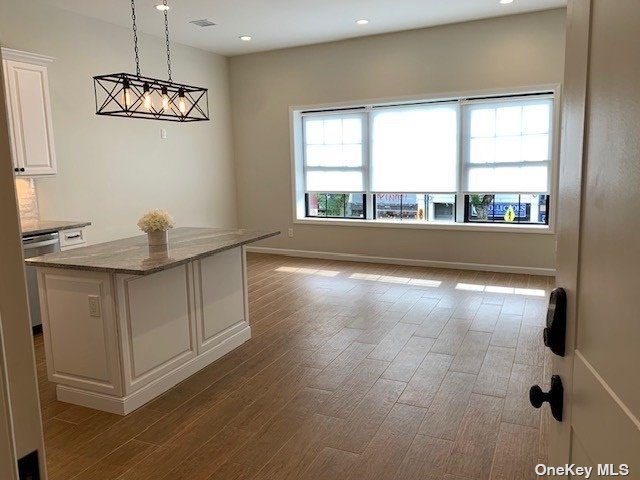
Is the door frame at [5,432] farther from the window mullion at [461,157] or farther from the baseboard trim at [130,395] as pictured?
the window mullion at [461,157]

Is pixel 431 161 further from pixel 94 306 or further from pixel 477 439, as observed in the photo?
pixel 94 306

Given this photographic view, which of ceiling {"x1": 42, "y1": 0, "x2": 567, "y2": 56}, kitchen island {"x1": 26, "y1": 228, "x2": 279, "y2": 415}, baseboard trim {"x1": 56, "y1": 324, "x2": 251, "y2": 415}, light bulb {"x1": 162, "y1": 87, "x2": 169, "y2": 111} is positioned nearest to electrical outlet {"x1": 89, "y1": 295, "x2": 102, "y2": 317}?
kitchen island {"x1": 26, "y1": 228, "x2": 279, "y2": 415}

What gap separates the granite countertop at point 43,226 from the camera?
431 cm

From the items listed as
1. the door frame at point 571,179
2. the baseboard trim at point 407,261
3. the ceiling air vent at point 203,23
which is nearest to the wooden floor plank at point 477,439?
the door frame at point 571,179

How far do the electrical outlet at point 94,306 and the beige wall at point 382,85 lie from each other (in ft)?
15.7

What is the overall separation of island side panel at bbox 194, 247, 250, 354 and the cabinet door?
6.95 ft

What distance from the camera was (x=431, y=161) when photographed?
6.70 meters

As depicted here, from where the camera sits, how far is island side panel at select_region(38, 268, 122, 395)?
9.62 feet

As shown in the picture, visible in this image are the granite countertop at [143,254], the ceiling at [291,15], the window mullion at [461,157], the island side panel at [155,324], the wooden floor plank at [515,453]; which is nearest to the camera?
the wooden floor plank at [515,453]

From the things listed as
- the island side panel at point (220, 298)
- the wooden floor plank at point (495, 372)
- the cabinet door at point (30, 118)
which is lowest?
the wooden floor plank at point (495, 372)

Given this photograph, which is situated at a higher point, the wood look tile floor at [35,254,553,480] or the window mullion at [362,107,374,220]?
the window mullion at [362,107,374,220]

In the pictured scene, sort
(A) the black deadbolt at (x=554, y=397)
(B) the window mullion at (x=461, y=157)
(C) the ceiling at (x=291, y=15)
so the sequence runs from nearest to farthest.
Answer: (A) the black deadbolt at (x=554, y=397), (C) the ceiling at (x=291, y=15), (B) the window mullion at (x=461, y=157)

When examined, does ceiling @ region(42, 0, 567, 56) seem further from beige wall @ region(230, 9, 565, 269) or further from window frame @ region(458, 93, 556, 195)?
window frame @ region(458, 93, 556, 195)

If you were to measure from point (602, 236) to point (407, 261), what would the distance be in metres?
6.28
